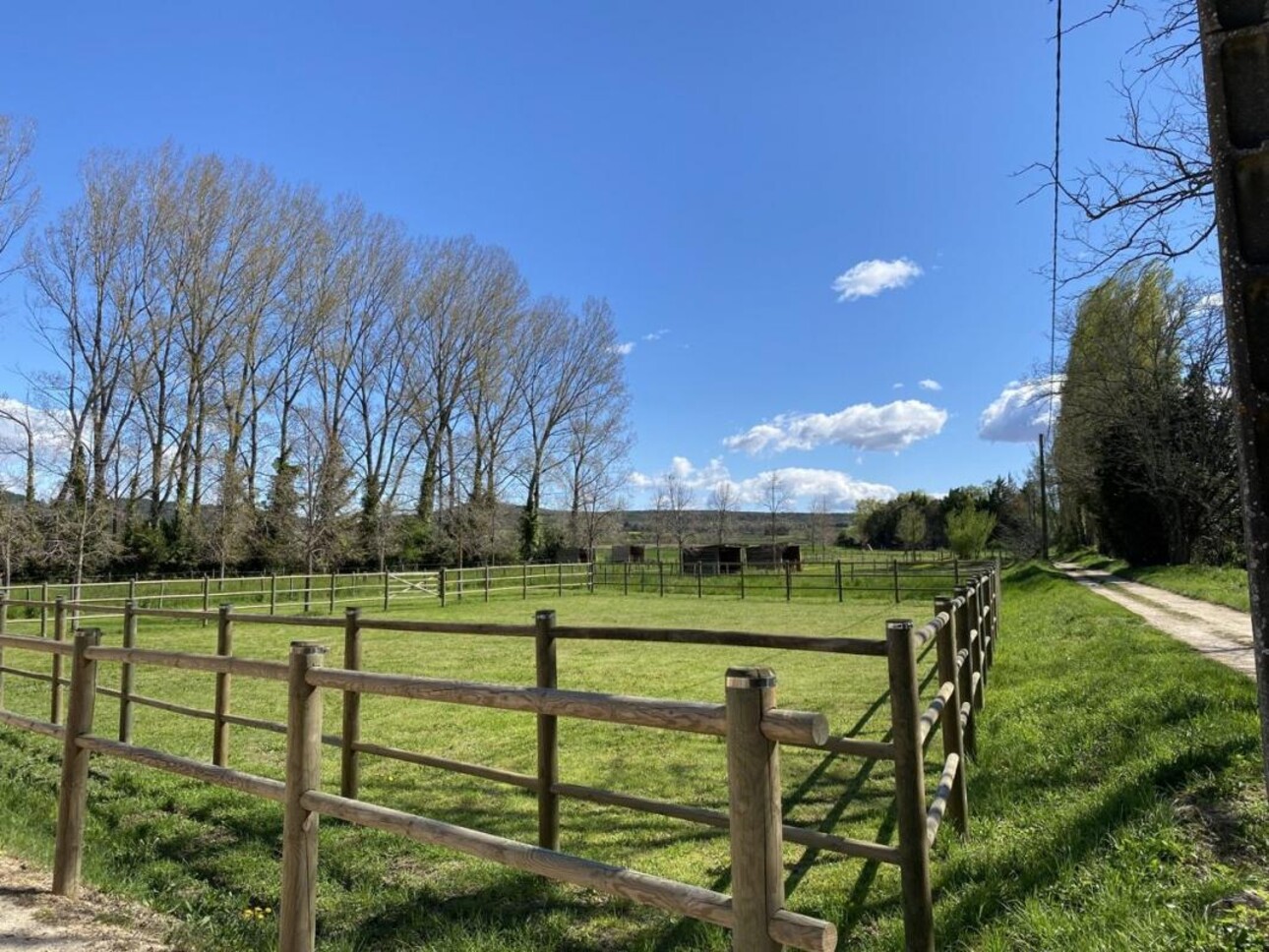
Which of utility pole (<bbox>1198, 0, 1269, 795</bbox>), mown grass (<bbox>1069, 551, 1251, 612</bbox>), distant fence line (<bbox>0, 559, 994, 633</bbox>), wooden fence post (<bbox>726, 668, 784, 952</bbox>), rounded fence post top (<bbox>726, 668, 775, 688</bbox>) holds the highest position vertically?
utility pole (<bbox>1198, 0, 1269, 795</bbox>)

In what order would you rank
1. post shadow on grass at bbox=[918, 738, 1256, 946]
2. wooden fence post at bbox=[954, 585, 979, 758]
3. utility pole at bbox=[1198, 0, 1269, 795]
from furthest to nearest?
wooden fence post at bbox=[954, 585, 979, 758] < post shadow on grass at bbox=[918, 738, 1256, 946] < utility pole at bbox=[1198, 0, 1269, 795]

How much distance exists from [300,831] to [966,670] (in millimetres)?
4416

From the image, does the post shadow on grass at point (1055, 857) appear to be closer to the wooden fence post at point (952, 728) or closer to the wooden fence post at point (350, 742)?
the wooden fence post at point (952, 728)

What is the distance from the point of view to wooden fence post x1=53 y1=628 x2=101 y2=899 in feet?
11.6

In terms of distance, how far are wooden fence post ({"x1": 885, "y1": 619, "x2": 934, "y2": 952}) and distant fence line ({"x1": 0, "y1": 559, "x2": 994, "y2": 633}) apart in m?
17.1

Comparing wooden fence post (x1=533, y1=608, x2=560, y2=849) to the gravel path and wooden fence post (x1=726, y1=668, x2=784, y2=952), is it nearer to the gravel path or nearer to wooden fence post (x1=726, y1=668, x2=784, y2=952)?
wooden fence post (x1=726, y1=668, x2=784, y2=952)

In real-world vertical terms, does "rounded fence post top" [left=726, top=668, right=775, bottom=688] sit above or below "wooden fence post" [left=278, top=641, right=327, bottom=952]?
above

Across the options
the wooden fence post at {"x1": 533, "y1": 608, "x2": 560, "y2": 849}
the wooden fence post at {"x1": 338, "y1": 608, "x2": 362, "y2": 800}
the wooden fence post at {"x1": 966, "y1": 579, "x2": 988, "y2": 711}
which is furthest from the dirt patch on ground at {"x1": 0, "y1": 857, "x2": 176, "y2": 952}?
the wooden fence post at {"x1": 966, "y1": 579, "x2": 988, "y2": 711}

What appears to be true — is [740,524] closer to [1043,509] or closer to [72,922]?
[1043,509]

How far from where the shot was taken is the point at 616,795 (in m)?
3.45

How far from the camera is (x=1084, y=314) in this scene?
22.7 metres

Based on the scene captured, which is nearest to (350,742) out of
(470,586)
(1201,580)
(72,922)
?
(72,922)

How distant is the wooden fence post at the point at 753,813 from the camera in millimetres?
1651

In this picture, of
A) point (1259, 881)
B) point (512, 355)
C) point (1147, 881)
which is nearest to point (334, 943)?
point (1147, 881)
